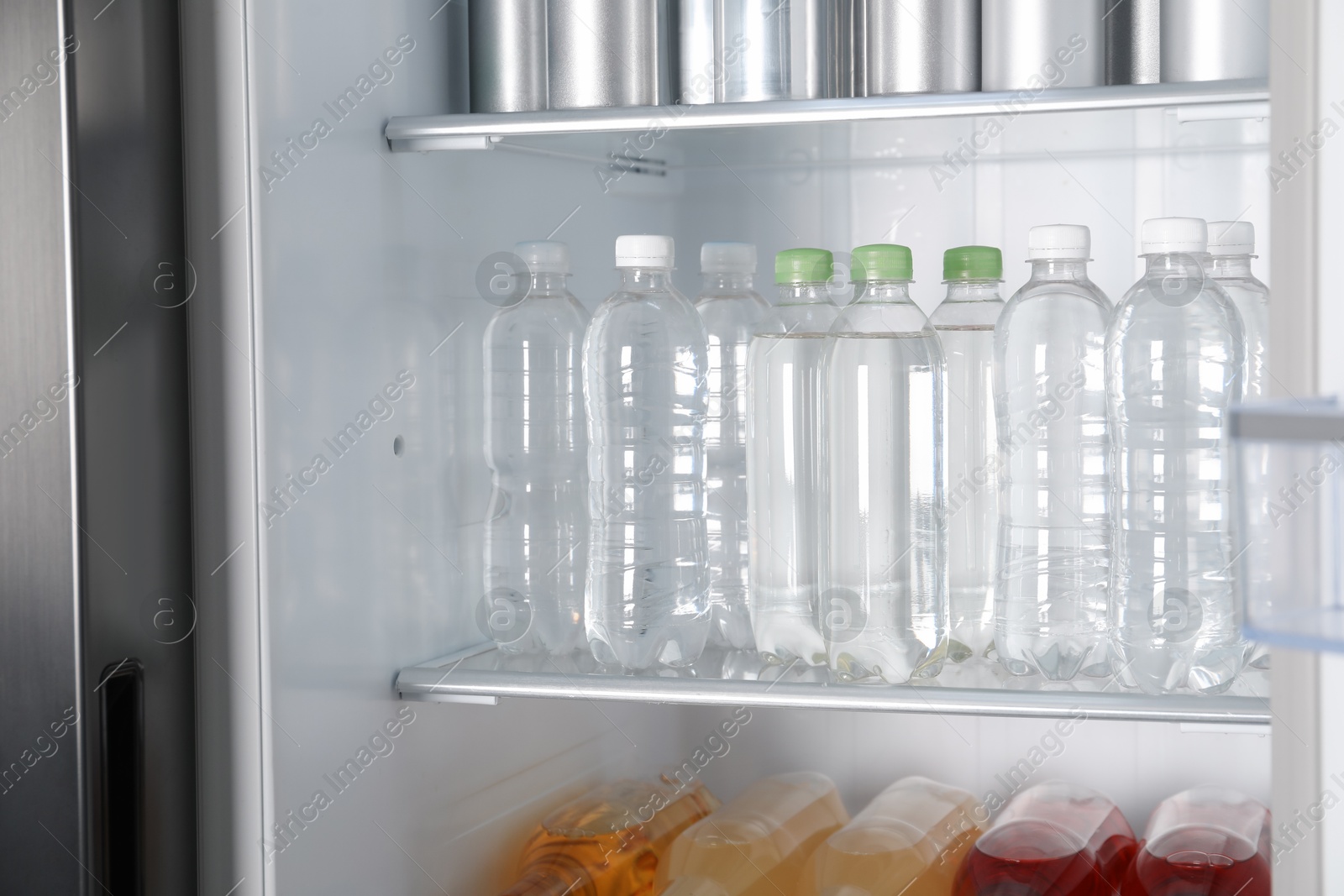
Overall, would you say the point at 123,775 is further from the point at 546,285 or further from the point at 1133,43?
the point at 1133,43

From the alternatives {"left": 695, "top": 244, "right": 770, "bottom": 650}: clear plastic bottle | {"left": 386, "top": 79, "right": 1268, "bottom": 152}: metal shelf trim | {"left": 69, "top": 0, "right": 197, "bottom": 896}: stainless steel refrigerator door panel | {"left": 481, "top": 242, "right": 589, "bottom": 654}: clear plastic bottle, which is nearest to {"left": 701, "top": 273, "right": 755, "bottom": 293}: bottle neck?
{"left": 695, "top": 244, "right": 770, "bottom": 650}: clear plastic bottle

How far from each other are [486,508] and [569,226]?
0.33m

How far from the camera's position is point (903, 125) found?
1297 millimetres

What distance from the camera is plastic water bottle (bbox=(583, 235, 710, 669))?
1.19 meters

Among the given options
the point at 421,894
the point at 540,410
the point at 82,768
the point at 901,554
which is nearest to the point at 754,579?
the point at 901,554

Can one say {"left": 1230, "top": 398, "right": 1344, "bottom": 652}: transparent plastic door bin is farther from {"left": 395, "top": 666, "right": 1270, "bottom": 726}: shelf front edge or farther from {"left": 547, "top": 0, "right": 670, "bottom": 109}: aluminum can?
{"left": 547, "top": 0, "right": 670, "bottom": 109}: aluminum can

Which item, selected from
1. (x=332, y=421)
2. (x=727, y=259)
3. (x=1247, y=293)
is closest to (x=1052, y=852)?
(x=1247, y=293)

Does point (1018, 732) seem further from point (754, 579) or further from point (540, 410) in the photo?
point (540, 410)

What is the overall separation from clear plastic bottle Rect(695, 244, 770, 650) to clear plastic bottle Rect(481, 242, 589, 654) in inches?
5.4

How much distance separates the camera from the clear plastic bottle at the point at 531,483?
123 centimetres

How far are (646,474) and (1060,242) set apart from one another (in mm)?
458

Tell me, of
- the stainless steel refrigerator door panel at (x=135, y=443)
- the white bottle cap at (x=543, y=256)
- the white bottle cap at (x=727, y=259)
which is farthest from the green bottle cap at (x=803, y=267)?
the stainless steel refrigerator door panel at (x=135, y=443)

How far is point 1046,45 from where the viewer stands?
1.00 metres

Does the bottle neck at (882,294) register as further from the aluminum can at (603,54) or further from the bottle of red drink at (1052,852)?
the bottle of red drink at (1052,852)
